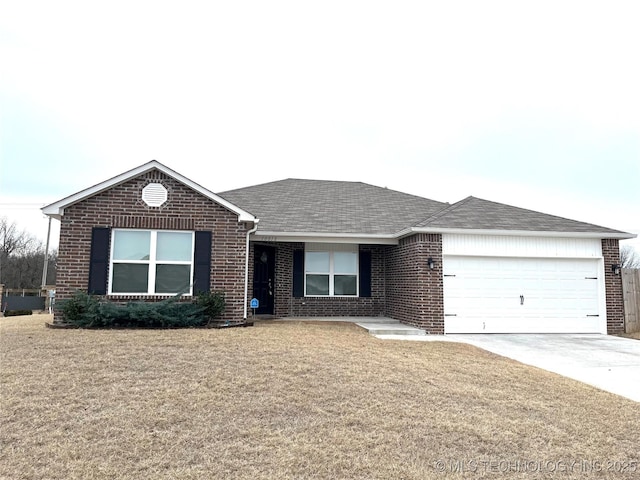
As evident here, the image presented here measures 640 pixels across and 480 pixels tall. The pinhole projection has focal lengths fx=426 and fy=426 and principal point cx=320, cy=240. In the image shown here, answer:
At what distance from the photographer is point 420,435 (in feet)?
13.2

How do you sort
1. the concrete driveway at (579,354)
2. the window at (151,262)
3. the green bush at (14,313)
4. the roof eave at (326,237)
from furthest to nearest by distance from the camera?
the green bush at (14,313), the roof eave at (326,237), the window at (151,262), the concrete driveway at (579,354)

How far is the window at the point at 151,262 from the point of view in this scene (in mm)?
10031

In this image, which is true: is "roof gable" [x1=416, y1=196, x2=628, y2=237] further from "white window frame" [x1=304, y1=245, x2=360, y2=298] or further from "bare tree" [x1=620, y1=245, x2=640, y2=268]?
"bare tree" [x1=620, y1=245, x2=640, y2=268]

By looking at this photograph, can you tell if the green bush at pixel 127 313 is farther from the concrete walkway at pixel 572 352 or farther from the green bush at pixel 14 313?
the green bush at pixel 14 313

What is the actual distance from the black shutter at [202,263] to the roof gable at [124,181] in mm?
954

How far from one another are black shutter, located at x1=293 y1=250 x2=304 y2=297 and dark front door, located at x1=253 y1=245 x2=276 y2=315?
705mm

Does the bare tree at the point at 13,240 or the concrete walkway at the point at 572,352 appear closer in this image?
the concrete walkway at the point at 572,352

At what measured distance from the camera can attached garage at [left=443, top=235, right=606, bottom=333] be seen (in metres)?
11.4

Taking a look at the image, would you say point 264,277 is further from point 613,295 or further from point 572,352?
point 613,295

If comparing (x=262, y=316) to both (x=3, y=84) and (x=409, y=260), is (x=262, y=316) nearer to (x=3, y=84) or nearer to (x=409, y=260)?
(x=409, y=260)

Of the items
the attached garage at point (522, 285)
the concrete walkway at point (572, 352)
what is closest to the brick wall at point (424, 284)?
the attached garage at point (522, 285)

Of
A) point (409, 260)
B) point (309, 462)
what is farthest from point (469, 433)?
point (409, 260)

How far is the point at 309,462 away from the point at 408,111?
12.8 m

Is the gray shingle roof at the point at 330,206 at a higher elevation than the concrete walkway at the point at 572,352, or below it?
higher
